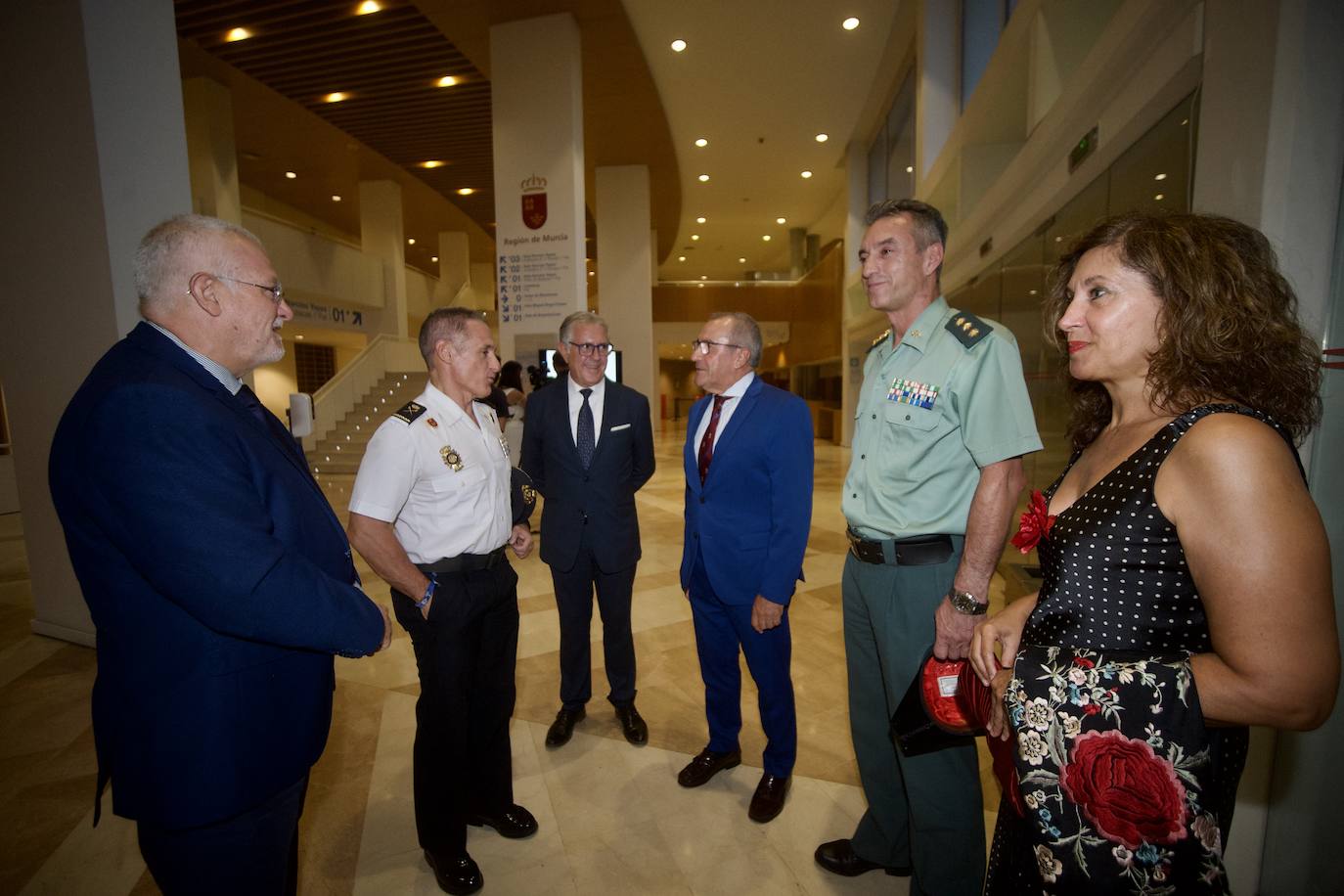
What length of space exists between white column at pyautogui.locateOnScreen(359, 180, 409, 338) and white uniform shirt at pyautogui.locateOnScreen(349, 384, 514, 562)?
14.1m

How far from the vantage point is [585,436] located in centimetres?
255

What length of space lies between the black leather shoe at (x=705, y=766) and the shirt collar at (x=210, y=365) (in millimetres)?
1935

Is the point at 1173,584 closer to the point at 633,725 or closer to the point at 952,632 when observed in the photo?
the point at 952,632

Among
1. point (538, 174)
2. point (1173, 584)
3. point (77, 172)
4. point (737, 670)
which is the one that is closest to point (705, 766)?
point (737, 670)

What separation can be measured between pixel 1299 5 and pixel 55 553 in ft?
19.0

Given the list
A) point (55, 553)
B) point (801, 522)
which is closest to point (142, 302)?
point (801, 522)

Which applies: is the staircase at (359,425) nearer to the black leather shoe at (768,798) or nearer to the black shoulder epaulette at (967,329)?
the black leather shoe at (768,798)

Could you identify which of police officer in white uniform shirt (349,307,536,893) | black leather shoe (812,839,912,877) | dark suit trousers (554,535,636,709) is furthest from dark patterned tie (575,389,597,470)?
black leather shoe (812,839,912,877)

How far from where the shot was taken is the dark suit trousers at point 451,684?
1785 mm

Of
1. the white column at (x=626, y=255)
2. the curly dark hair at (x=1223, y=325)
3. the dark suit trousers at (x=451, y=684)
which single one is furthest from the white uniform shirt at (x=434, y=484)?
the white column at (x=626, y=255)

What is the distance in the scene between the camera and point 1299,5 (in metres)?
1.49

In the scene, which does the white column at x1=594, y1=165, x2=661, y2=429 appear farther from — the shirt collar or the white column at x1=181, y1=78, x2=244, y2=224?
the shirt collar

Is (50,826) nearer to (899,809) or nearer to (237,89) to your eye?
(899,809)

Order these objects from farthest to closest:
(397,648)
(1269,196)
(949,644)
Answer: (397,648) → (1269,196) → (949,644)
